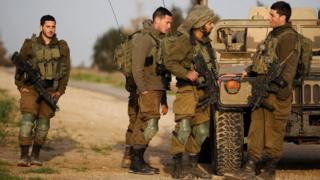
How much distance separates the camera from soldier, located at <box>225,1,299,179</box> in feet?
26.0

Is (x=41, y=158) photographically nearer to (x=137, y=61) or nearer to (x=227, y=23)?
(x=137, y=61)

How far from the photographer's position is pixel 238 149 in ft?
27.6

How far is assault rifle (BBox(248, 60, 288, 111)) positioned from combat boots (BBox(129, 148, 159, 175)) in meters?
1.56

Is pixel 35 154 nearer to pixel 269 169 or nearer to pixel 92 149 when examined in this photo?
pixel 92 149

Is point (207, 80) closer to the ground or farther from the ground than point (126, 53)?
closer to the ground

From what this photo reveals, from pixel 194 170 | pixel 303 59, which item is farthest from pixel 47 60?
pixel 303 59

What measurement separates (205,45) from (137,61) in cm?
95

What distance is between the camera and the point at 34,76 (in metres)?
9.13

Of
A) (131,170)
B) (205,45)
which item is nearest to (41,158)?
(131,170)

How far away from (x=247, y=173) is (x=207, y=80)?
3.30 ft

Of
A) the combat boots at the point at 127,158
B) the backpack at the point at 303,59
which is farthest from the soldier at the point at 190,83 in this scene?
the combat boots at the point at 127,158

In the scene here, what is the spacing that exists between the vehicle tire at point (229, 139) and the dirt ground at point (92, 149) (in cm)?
58

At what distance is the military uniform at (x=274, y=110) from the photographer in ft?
26.0

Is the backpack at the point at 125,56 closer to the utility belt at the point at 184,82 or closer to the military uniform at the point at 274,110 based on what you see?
the utility belt at the point at 184,82
